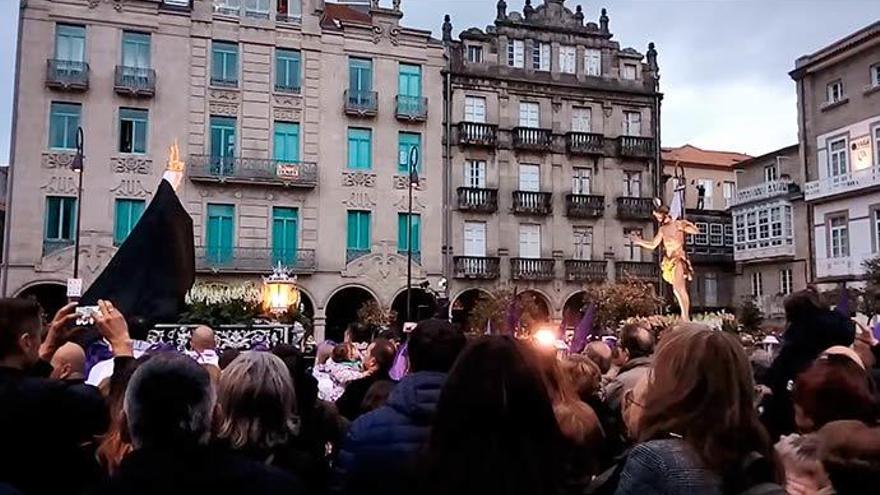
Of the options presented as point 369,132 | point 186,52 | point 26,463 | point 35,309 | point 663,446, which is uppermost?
point 186,52

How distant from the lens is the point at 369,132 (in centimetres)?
3188

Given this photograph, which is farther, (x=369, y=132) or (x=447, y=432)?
(x=369, y=132)

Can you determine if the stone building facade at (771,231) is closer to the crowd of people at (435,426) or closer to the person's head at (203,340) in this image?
the person's head at (203,340)

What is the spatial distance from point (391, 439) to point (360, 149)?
29.0m

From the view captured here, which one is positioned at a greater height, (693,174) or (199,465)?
(693,174)

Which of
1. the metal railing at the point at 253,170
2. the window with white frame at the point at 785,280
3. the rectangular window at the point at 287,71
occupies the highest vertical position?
the rectangular window at the point at 287,71

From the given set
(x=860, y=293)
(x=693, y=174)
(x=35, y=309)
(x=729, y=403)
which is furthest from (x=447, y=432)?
(x=693, y=174)

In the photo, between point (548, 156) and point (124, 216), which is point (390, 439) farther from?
point (548, 156)

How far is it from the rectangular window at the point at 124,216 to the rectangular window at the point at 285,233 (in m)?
5.02

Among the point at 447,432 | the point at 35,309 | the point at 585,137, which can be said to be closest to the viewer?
the point at 447,432

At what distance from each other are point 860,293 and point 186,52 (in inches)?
Answer: 1046

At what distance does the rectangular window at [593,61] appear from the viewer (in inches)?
1401

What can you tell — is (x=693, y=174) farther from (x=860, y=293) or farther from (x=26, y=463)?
(x=26, y=463)

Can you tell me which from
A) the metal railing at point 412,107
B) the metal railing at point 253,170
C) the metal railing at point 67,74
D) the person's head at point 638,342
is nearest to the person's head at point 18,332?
the person's head at point 638,342
